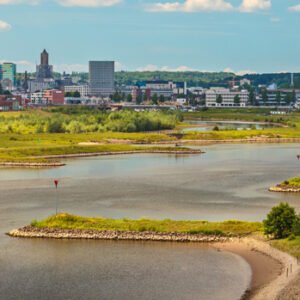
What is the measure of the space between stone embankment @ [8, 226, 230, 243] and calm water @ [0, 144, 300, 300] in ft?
2.38

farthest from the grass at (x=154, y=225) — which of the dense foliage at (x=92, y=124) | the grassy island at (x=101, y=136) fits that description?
the dense foliage at (x=92, y=124)

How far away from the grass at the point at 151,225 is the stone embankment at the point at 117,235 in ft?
1.18

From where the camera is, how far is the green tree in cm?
3203

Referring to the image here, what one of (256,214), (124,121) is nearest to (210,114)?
(124,121)

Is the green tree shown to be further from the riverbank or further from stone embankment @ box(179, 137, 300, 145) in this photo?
stone embankment @ box(179, 137, 300, 145)

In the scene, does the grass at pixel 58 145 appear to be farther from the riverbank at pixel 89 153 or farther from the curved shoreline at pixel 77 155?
the curved shoreline at pixel 77 155

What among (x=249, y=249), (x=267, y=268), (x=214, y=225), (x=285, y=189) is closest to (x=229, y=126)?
(x=285, y=189)

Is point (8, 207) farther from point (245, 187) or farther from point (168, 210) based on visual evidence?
point (245, 187)

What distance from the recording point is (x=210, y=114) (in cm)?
17025

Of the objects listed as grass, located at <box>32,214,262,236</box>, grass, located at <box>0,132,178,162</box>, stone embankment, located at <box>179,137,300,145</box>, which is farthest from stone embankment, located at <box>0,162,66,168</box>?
grass, located at <box>32,214,262,236</box>

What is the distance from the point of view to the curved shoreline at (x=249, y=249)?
26.7m

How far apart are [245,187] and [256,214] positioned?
1121cm

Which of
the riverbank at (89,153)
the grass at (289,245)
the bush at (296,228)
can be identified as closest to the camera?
the grass at (289,245)

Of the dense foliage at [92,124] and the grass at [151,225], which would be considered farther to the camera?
the dense foliage at [92,124]
